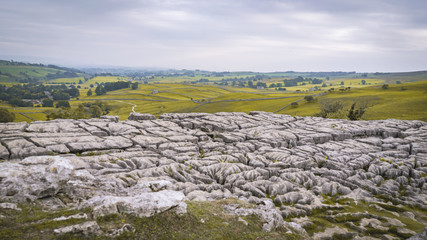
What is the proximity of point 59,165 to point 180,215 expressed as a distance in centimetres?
1313

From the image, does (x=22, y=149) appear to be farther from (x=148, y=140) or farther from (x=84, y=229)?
(x=84, y=229)

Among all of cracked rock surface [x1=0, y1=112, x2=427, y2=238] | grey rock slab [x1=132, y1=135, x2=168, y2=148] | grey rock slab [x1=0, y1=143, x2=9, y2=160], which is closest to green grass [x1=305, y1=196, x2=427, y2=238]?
cracked rock surface [x1=0, y1=112, x2=427, y2=238]

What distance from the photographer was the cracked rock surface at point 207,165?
2027 centimetres

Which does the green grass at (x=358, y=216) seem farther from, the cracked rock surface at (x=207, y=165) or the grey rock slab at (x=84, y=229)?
the grey rock slab at (x=84, y=229)

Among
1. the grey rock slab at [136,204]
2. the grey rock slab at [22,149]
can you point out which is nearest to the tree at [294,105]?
the grey rock slab at [22,149]

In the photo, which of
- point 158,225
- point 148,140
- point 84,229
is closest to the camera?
point 84,229

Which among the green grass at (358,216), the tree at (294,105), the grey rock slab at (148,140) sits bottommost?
the green grass at (358,216)

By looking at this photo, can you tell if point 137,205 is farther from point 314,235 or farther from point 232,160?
point 232,160

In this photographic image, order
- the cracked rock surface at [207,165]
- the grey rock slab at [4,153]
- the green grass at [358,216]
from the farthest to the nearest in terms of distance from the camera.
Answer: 1. the grey rock slab at [4,153]
2. the green grass at [358,216]
3. the cracked rock surface at [207,165]

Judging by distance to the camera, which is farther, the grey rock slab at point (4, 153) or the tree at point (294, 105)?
the tree at point (294, 105)

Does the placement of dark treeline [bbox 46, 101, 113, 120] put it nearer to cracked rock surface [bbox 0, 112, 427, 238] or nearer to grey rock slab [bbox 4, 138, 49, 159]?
cracked rock surface [bbox 0, 112, 427, 238]

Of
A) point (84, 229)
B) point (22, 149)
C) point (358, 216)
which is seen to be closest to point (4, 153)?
point (22, 149)

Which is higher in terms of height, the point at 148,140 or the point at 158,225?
the point at 148,140

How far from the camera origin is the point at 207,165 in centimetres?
3225
